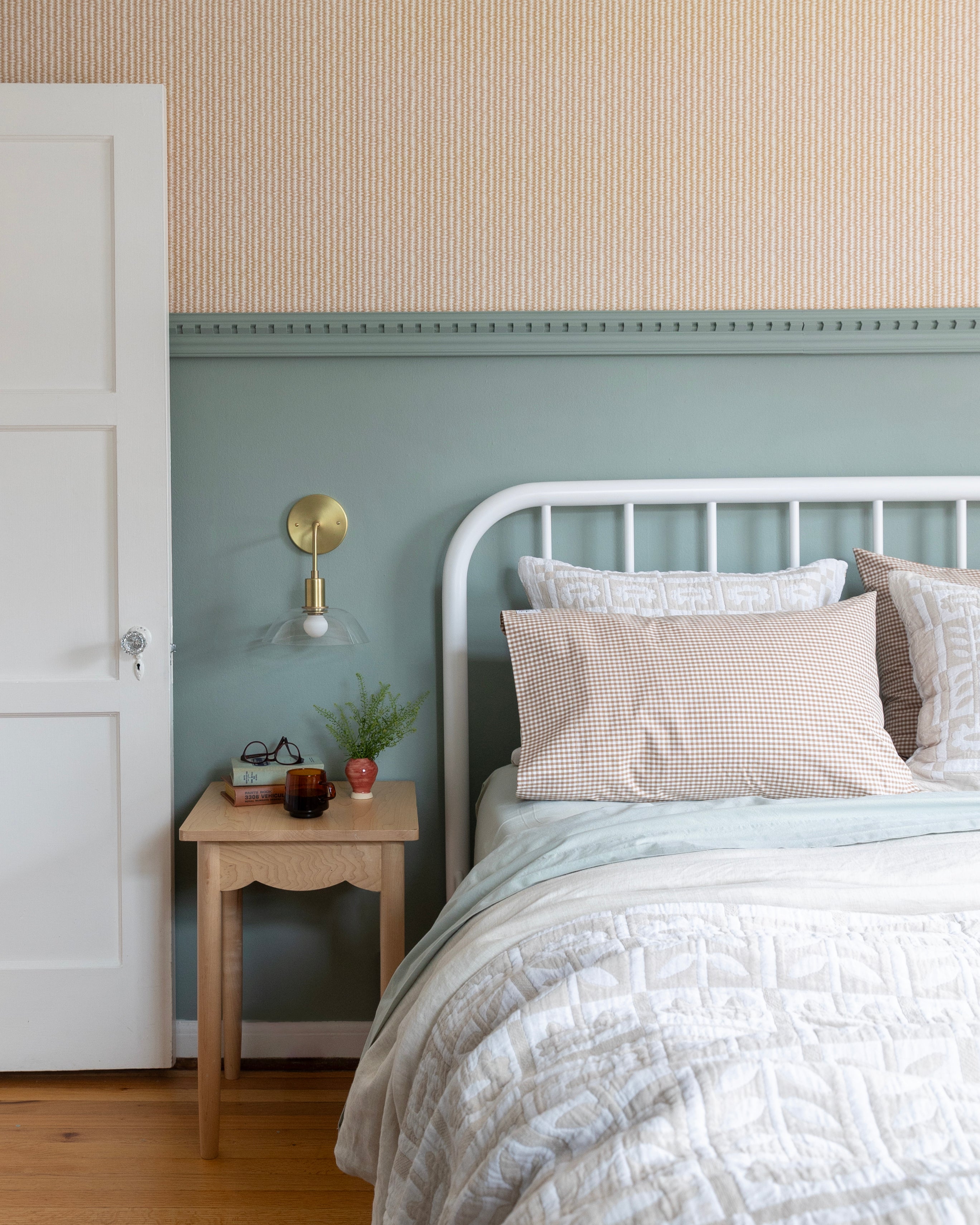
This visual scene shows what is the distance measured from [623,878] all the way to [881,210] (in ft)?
5.39

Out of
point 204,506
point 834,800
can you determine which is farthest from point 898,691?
point 204,506

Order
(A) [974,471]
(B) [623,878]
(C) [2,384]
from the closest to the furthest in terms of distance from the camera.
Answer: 1. (B) [623,878]
2. (C) [2,384]
3. (A) [974,471]

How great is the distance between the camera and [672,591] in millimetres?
1716

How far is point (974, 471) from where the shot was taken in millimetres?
1955

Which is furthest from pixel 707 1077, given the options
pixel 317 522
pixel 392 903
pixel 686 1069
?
pixel 317 522

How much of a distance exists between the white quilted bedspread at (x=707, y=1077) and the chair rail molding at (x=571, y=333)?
1.32m

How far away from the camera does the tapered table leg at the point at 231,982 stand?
5.97 ft

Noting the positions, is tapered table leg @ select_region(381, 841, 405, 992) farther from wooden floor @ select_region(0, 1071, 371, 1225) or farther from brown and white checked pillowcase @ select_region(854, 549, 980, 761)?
brown and white checked pillowcase @ select_region(854, 549, 980, 761)

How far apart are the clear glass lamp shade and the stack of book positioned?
254mm

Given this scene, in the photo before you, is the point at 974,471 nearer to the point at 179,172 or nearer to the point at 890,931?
the point at 890,931

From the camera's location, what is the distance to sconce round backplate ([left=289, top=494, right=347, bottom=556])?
1.91 metres

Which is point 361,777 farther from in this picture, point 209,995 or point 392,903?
point 209,995

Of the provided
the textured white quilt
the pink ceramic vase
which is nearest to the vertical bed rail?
the textured white quilt

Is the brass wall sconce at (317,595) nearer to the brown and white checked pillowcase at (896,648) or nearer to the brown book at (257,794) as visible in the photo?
the brown book at (257,794)
